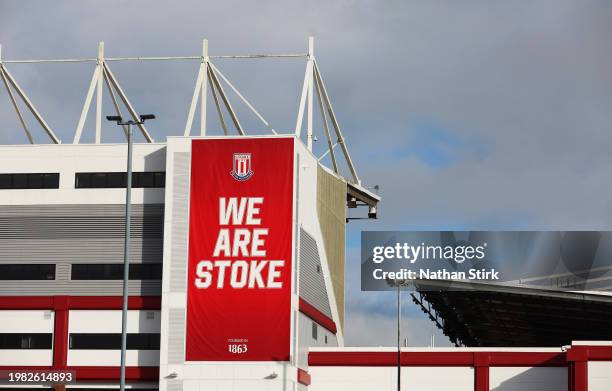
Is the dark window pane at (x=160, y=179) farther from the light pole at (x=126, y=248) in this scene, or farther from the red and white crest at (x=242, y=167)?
the light pole at (x=126, y=248)

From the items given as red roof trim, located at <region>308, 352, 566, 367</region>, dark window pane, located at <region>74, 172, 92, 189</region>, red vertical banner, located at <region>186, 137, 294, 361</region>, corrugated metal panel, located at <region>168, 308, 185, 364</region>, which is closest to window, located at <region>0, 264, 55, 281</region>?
dark window pane, located at <region>74, 172, 92, 189</region>

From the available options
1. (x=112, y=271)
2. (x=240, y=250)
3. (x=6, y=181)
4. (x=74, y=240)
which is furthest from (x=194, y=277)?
(x=6, y=181)

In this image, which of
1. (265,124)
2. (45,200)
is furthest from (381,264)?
(45,200)

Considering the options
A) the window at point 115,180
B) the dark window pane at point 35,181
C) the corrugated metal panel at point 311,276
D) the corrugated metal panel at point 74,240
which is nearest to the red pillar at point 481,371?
the corrugated metal panel at point 311,276

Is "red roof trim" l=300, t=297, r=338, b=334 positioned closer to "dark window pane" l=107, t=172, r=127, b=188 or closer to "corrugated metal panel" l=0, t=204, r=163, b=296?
"corrugated metal panel" l=0, t=204, r=163, b=296

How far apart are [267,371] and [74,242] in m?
16.9

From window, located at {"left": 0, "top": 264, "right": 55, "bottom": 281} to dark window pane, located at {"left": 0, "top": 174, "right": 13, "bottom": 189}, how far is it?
5.70m

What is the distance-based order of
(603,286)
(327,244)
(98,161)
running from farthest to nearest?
(603,286) < (327,244) < (98,161)

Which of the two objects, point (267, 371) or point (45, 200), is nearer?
point (267, 371)

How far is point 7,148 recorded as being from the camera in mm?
100312

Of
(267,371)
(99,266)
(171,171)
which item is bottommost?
(267,371)

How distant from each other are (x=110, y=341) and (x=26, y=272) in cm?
808

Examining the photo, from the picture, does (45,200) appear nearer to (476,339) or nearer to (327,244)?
(327,244)

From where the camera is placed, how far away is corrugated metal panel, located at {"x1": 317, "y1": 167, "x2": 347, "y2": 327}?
104312 millimetres
